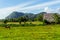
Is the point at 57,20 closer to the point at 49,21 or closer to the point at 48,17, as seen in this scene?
the point at 49,21

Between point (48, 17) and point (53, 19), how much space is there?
6.43 m

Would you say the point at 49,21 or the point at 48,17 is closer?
the point at 49,21

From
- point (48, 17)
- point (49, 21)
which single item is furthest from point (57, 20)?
point (48, 17)

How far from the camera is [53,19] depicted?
4604 inches

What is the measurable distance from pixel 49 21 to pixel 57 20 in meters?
5.47

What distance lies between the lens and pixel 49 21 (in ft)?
371

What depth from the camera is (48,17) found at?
4828 inches

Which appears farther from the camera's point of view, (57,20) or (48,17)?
(48,17)

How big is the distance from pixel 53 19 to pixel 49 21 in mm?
5017

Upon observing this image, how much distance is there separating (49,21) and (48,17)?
987 centimetres
